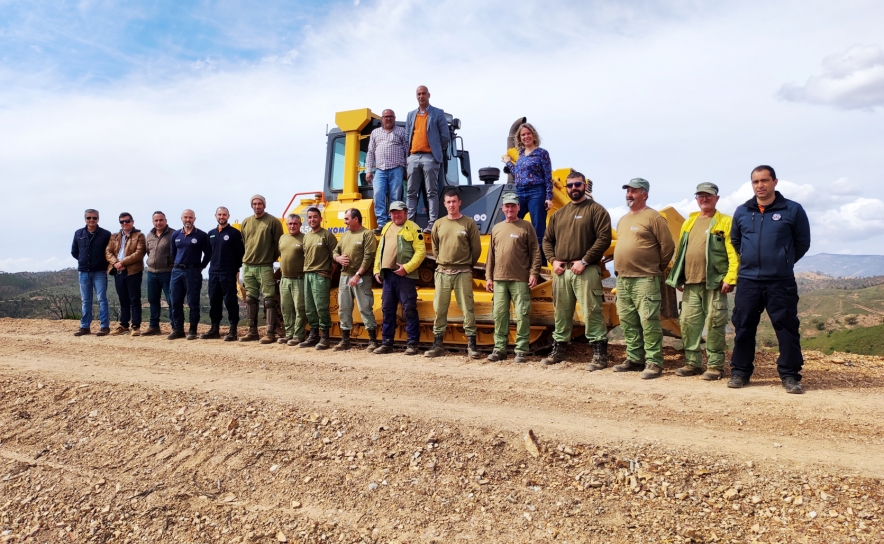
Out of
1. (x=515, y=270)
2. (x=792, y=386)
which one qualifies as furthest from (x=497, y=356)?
(x=792, y=386)

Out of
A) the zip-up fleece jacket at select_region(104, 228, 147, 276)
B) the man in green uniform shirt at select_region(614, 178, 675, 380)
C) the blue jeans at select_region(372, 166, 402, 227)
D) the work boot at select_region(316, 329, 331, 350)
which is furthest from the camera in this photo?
the zip-up fleece jacket at select_region(104, 228, 147, 276)

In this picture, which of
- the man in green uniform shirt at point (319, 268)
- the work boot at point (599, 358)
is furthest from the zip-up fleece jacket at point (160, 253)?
the work boot at point (599, 358)

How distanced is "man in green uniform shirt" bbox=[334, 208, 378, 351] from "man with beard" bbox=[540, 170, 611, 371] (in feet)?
8.02

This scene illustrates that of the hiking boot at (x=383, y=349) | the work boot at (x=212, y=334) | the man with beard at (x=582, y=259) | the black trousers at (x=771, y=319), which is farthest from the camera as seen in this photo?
the work boot at (x=212, y=334)

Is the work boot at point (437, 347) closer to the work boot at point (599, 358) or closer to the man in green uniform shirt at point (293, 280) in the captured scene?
the work boot at point (599, 358)

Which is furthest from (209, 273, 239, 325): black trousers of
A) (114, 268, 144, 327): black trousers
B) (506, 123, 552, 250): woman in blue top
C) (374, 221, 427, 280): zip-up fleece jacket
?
(506, 123, 552, 250): woman in blue top

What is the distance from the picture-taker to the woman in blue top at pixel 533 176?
7250 mm

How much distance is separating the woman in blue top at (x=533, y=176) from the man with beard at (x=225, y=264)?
431 centimetres

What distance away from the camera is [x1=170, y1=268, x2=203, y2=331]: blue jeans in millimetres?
9086

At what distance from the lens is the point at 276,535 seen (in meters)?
3.57

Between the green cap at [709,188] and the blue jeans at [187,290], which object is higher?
the green cap at [709,188]

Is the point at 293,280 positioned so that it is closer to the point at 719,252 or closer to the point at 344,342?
the point at 344,342

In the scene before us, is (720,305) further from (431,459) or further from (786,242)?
(431,459)

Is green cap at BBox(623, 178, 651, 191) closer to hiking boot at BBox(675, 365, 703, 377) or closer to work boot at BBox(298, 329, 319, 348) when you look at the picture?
hiking boot at BBox(675, 365, 703, 377)
